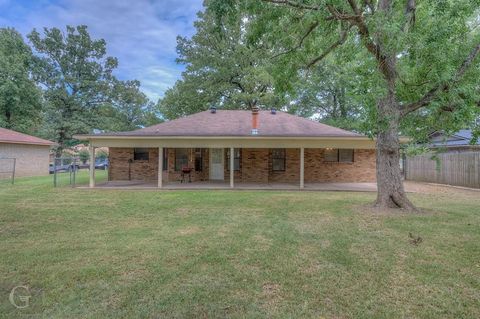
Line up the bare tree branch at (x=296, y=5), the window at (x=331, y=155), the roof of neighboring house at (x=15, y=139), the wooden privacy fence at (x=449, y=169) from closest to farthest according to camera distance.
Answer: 1. the bare tree branch at (x=296, y=5)
2. the wooden privacy fence at (x=449, y=169)
3. the window at (x=331, y=155)
4. the roof of neighboring house at (x=15, y=139)

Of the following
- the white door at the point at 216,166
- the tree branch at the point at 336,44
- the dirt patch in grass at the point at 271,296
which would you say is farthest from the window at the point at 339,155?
the dirt patch in grass at the point at 271,296

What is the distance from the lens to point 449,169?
48.9ft

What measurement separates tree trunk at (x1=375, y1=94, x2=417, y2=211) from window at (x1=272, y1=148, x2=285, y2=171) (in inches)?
286

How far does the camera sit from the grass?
3059 millimetres

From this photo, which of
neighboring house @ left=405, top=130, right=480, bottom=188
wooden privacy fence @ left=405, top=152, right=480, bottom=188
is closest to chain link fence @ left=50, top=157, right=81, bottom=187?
neighboring house @ left=405, top=130, right=480, bottom=188

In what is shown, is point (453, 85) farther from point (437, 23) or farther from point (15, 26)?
point (15, 26)

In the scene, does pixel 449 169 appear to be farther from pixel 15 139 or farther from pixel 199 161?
pixel 15 139

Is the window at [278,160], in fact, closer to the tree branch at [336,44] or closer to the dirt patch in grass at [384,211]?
the tree branch at [336,44]

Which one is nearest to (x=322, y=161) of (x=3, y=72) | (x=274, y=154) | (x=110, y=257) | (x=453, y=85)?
(x=274, y=154)

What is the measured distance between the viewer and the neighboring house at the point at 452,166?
522 inches

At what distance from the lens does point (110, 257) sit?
4.38m

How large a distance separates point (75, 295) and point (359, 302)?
3.05 meters

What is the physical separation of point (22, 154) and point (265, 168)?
16.2 m

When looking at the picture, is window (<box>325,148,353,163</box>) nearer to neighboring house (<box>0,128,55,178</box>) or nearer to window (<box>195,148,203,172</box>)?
window (<box>195,148,203,172</box>)
